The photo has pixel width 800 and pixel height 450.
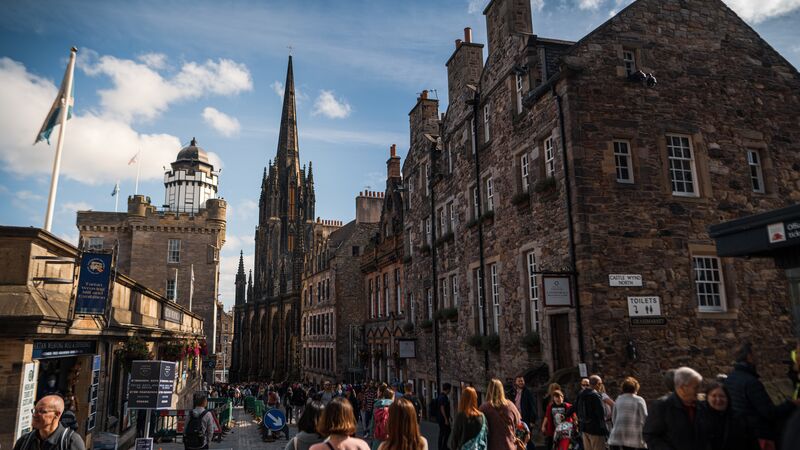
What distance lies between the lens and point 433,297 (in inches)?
924

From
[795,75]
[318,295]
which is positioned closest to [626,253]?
[795,75]

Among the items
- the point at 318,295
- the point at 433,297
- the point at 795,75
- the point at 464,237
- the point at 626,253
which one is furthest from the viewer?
the point at 318,295

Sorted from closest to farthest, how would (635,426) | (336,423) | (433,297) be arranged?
(336,423)
(635,426)
(433,297)

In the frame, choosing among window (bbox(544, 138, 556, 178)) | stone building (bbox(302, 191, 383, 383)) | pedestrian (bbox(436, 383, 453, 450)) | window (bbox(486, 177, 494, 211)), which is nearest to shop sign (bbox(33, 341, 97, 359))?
pedestrian (bbox(436, 383, 453, 450))

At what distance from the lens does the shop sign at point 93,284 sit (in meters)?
9.39

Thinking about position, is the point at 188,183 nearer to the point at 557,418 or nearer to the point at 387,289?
the point at 387,289

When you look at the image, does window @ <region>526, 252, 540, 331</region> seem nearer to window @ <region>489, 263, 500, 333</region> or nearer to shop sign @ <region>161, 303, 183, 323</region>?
window @ <region>489, 263, 500, 333</region>

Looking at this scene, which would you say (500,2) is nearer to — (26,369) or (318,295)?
(26,369)

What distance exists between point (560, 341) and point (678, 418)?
8.95 meters

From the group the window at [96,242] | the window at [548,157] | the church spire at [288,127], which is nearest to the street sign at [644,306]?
the window at [548,157]

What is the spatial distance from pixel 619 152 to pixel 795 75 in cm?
707

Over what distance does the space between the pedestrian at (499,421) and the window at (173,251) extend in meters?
40.8

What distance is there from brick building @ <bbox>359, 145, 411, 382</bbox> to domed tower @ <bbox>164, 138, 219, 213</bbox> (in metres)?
26.9

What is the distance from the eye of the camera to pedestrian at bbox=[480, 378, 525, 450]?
683 centimetres
